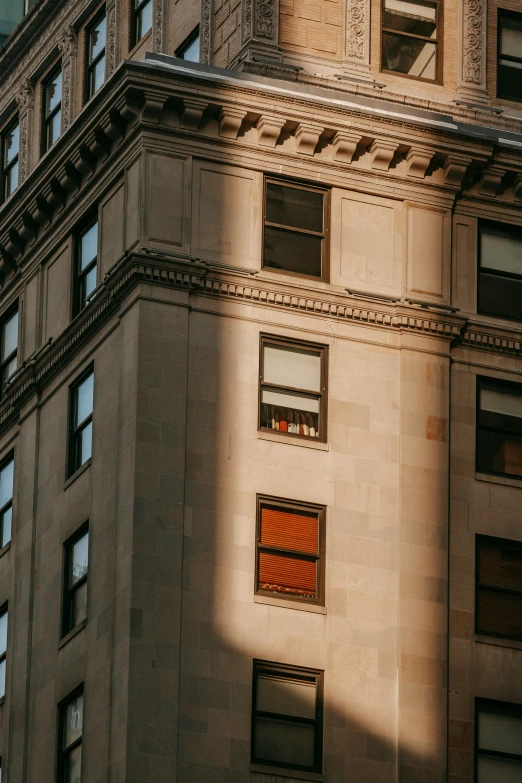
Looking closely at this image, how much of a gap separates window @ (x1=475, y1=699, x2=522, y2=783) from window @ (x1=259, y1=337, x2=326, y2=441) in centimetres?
697

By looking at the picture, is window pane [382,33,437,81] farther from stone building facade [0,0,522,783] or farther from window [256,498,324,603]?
window [256,498,324,603]

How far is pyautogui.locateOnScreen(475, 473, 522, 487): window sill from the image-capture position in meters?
58.4

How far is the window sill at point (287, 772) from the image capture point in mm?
53500

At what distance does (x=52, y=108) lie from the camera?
70312mm

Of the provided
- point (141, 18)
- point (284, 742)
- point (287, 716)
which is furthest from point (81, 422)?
point (141, 18)

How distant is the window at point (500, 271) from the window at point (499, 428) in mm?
1848

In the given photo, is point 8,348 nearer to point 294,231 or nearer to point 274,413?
point 294,231

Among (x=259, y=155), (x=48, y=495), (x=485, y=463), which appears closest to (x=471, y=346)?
(x=485, y=463)

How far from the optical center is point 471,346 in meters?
59.7

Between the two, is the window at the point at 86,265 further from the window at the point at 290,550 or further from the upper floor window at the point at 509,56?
the upper floor window at the point at 509,56

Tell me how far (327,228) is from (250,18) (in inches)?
209

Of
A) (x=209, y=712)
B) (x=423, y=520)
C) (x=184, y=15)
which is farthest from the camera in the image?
(x=184, y=15)

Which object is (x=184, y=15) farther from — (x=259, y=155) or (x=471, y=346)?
(x=471, y=346)

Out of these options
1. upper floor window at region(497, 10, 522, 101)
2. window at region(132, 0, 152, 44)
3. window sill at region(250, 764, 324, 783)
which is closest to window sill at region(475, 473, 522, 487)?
window sill at region(250, 764, 324, 783)
